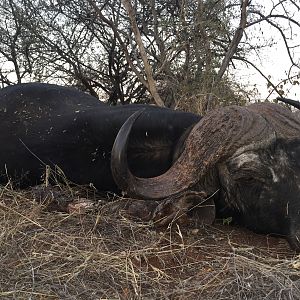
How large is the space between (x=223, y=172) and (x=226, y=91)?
21.0 feet

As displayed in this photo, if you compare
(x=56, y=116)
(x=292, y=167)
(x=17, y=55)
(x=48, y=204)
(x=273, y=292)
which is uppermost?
(x=17, y=55)

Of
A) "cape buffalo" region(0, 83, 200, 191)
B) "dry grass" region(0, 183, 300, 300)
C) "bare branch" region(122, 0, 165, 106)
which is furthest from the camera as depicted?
"bare branch" region(122, 0, 165, 106)

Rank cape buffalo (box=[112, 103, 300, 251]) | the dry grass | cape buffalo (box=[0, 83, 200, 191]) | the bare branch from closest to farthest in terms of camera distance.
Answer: the dry grass < cape buffalo (box=[112, 103, 300, 251]) < cape buffalo (box=[0, 83, 200, 191]) < the bare branch

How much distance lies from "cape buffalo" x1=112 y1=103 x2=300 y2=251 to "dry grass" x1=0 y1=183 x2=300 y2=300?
0.71 feet

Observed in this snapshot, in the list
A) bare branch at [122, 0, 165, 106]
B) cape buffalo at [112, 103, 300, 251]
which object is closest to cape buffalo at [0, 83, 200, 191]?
cape buffalo at [112, 103, 300, 251]

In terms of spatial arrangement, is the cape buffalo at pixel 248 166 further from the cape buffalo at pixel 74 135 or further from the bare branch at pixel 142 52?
the bare branch at pixel 142 52

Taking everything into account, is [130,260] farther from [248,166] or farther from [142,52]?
[142,52]

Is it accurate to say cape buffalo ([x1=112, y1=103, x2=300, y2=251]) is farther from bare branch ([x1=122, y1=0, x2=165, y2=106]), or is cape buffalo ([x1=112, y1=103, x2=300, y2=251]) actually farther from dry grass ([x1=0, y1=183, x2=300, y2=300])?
bare branch ([x1=122, y1=0, x2=165, y2=106])

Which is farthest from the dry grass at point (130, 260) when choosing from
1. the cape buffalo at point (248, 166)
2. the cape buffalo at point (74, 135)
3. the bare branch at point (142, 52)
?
the bare branch at point (142, 52)

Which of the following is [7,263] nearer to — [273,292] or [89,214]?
[89,214]

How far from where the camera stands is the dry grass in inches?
100

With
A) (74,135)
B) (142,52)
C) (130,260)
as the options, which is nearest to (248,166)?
(130,260)

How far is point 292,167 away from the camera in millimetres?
3162

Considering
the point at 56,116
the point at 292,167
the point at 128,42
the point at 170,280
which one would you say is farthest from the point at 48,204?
the point at 128,42
